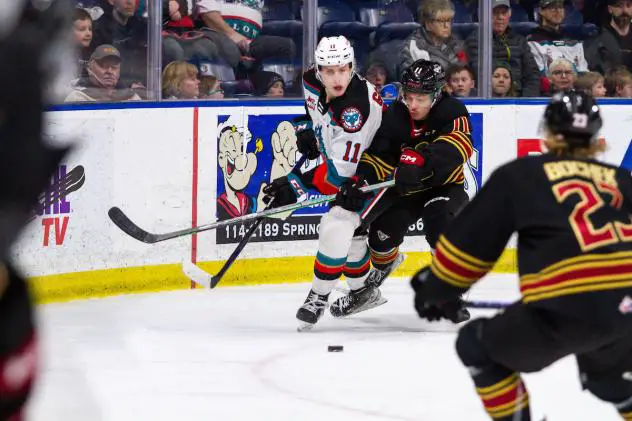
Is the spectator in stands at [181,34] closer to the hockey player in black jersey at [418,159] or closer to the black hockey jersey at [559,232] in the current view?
the hockey player in black jersey at [418,159]

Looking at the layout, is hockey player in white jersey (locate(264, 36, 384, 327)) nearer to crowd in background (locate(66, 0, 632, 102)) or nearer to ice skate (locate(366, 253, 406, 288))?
ice skate (locate(366, 253, 406, 288))

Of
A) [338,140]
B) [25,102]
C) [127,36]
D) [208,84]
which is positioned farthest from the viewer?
[208,84]

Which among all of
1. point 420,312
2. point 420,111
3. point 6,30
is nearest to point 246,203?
point 420,111

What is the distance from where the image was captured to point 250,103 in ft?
19.8

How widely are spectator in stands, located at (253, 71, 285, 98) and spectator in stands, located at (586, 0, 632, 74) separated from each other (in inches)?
69.7

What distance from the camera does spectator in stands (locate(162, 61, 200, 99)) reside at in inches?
233

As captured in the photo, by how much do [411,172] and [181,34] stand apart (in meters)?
1.71

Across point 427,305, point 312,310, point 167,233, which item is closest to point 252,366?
point 312,310

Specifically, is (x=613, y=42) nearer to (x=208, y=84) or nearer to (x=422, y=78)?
(x=208, y=84)

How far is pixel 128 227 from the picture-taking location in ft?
18.0

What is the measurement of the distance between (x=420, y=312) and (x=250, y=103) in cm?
359

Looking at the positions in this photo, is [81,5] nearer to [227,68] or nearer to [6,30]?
[227,68]

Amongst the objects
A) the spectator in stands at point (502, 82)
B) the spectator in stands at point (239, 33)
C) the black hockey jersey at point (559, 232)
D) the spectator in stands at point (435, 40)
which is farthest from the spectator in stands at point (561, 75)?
the black hockey jersey at point (559, 232)

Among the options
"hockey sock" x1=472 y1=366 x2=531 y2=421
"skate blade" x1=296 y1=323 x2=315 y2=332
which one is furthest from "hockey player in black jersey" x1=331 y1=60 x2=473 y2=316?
"hockey sock" x1=472 y1=366 x2=531 y2=421
